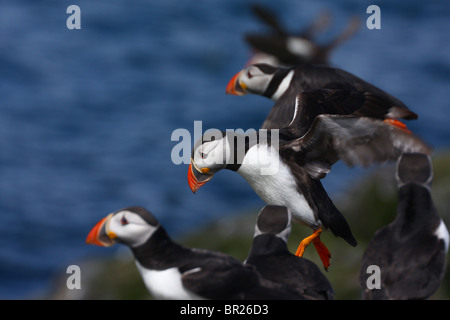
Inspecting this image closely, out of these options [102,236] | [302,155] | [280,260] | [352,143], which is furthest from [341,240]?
[102,236]

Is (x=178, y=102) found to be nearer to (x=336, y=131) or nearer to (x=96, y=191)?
(x=96, y=191)

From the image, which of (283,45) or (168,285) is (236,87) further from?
(283,45)

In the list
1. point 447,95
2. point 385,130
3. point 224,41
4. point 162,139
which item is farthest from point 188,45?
point 385,130

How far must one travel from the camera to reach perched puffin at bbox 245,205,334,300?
595 cm

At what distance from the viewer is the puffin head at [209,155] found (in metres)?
6.54

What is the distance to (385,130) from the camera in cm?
679

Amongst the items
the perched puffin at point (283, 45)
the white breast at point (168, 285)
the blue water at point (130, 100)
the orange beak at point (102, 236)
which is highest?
the blue water at point (130, 100)

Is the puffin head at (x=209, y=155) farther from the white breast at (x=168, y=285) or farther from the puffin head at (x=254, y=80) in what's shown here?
the puffin head at (x=254, y=80)

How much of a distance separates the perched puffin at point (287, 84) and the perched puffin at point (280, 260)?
1.71m

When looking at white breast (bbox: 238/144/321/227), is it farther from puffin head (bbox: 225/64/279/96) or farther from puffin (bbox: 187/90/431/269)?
puffin head (bbox: 225/64/279/96)

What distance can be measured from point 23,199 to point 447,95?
47.7ft

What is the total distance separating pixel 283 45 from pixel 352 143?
541cm

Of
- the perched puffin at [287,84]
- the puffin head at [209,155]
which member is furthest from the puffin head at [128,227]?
the perched puffin at [287,84]
